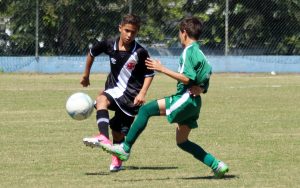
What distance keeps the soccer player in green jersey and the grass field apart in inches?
10.1

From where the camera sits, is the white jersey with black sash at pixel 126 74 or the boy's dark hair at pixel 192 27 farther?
the white jersey with black sash at pixel 126 74

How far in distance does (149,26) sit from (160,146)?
20457mm

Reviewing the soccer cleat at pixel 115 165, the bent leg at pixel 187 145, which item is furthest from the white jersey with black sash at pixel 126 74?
the bent leg at pixel 187 145

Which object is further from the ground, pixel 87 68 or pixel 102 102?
pixel 87 68

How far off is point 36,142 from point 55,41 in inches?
734

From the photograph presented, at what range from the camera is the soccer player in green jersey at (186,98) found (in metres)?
7.48

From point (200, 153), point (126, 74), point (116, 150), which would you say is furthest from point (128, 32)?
point (200, 153)

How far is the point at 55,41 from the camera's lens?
94.4 feet

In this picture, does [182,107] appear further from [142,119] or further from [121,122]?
[121,122]

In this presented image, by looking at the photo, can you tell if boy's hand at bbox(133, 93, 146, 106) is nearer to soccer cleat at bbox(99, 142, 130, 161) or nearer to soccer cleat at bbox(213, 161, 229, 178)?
soccer cleat at bbox(99, 142, 130, 161)

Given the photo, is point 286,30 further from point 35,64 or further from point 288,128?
point 288,128

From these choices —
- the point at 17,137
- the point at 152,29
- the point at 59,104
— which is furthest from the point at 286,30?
the point at 17,137

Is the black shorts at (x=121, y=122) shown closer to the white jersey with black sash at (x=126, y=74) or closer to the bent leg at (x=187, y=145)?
the white jersey with black sash at (x=126, y=74)

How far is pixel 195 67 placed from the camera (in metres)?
7.48
